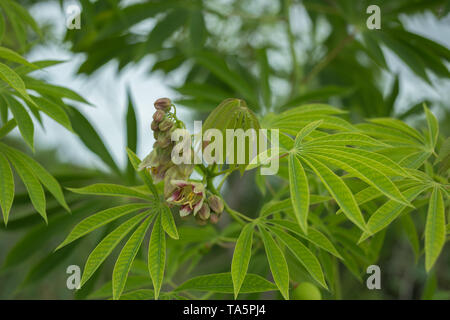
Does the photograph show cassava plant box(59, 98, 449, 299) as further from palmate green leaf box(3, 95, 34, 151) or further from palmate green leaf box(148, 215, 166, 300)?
palmate green leaf box(3, 95, 34, 151)

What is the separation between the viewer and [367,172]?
554mm

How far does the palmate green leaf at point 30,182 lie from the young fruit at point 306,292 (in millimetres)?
458

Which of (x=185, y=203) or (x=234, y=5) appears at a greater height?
(x=234, y=5)

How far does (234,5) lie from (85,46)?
2.91ft

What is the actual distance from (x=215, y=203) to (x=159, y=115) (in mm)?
154

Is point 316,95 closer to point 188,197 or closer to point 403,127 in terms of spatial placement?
point 403,127

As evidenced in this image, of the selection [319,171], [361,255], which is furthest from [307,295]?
[319,171]

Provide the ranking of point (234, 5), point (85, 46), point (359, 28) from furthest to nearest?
point (234, 5), point (85, 46), point (359, 28)

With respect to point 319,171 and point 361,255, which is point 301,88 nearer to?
point 361,255

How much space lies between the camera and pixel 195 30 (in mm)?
1316

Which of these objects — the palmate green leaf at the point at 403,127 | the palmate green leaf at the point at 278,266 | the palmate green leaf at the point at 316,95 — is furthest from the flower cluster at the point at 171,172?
the palmate green leaf at the point at 316,95

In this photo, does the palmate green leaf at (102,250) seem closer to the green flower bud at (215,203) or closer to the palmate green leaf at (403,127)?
the green flower bud at (215,203)

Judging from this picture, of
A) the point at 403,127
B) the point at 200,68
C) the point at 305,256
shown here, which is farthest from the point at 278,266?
the point at 200,68

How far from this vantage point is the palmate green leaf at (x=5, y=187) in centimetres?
66
